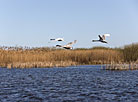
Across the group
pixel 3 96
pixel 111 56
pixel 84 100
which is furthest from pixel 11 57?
pixel 84 100

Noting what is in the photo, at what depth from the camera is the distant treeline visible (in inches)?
1233

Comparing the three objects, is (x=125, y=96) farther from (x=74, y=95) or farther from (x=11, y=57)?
(x=11, y=57)

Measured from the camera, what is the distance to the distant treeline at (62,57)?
103 ft

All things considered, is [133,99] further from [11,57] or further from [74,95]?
[11,57]

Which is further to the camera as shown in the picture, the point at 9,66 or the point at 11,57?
the point at 11,57

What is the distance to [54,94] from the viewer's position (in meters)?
13.5

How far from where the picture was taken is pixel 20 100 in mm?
11945

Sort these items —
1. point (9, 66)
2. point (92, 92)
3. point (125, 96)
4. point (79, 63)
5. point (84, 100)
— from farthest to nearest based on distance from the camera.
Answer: point (79, 63) < point (9, 66) < point (92, 92) < point (125, 96) < point (84, 100)

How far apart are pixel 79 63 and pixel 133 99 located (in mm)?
22760

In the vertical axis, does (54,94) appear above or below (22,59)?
below

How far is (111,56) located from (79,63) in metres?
3.89

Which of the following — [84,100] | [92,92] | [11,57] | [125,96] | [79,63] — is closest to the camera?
[84,100]

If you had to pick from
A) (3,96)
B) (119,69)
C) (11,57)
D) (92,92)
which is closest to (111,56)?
(119,69)

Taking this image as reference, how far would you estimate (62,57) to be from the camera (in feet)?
114
